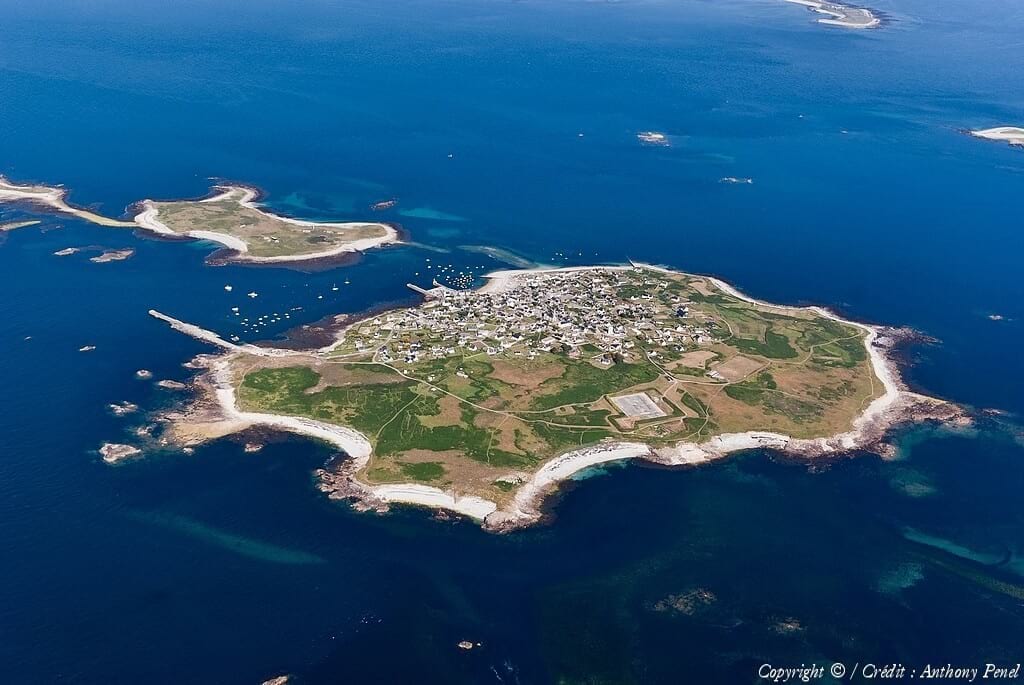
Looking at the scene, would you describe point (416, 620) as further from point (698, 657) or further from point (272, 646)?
point (698, 657)

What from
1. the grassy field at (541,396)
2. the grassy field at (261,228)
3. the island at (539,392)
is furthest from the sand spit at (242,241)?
the grassy field at (541,396)

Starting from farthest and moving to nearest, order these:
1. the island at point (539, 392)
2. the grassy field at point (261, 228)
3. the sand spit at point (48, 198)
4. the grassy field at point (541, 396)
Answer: the sand spit at point (48, 198)
the grassy field at point (261, 228)
the grassy field at point (541, 396)
the island at point (539, 392)

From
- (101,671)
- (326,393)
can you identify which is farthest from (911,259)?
(101,671)

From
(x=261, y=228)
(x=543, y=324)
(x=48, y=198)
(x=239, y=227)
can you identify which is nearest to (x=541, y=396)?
(x=543, y=324)

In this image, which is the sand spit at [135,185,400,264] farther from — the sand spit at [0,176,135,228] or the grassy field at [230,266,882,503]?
the grassy field at [230,266,882,503]

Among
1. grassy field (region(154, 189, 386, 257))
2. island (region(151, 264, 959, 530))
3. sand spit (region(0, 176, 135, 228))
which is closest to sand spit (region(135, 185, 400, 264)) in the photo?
grassy field (region(154, 189, 386, 257))

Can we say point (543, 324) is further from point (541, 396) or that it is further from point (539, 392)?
point (541, 396)

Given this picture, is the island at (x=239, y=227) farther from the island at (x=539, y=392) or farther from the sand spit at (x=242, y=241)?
the island at (x=539, y=392)
